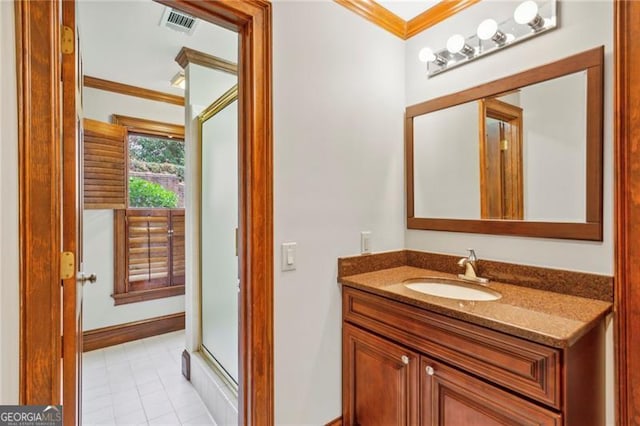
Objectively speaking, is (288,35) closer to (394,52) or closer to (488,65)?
(394,52)

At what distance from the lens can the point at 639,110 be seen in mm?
1147

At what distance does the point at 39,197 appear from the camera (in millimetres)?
946

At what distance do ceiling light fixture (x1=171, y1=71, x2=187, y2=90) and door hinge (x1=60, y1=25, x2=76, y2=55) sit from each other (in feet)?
5.90

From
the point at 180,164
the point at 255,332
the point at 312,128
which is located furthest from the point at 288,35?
the point at 180,164

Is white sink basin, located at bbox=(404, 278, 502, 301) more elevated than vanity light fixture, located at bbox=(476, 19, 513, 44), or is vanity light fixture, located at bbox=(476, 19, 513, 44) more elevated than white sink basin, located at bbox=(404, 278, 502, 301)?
vanity light fixture, located at bbox=(476, 19, 513, 44)

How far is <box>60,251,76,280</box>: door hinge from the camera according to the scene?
1.01 m

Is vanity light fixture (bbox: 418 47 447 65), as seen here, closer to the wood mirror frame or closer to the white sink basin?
the wood mirror frame

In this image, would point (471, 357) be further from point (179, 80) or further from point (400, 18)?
point (179, 80)

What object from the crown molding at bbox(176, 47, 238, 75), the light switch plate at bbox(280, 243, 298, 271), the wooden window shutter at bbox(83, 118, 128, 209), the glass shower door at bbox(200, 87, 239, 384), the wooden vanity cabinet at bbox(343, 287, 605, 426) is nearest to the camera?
the wooden vanity cabinet at bbox(343, 287, 605, 426)

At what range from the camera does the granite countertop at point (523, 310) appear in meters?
0.99

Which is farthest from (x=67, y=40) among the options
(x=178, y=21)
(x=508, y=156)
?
(x=508, y=156)

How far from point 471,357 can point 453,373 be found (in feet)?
0.36

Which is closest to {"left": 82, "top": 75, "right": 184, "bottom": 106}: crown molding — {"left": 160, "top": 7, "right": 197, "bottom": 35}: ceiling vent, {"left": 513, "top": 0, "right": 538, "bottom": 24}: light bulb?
{"left": 160, "top": 7, "right": 197, "bottom": 35}: ceiling vent

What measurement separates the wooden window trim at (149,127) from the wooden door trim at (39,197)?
7.81 feet
